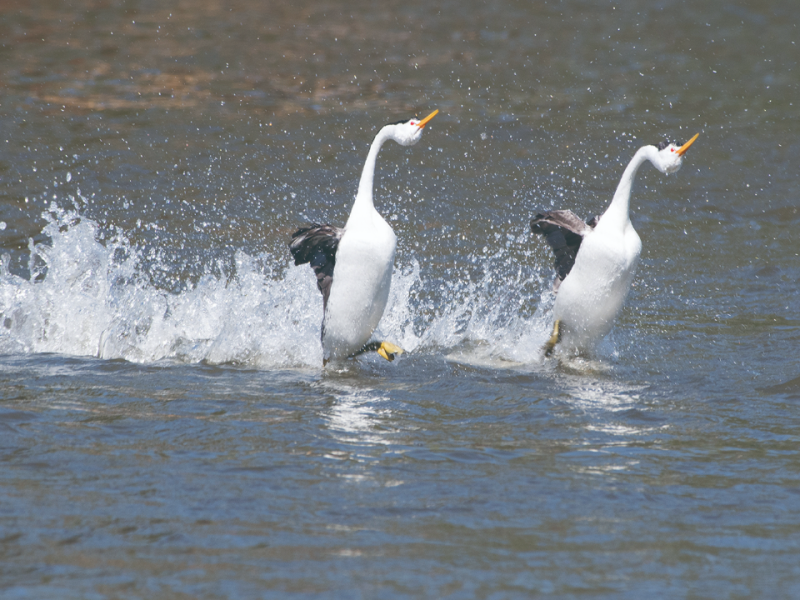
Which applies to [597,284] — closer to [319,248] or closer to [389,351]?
[389,351]

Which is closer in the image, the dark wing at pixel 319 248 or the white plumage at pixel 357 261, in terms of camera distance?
the white plumage at pixel 357 261

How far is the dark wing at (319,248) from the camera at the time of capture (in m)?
7.61

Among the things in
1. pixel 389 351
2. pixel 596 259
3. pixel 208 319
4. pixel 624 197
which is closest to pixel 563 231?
pixel 596 259

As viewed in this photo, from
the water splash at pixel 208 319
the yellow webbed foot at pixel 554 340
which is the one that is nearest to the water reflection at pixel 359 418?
the water splash at pixel 208 319

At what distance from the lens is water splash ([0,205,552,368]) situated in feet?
27.0

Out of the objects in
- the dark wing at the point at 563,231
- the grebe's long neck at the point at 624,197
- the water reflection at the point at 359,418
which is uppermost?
the grebe's long neck at the point at 624,197

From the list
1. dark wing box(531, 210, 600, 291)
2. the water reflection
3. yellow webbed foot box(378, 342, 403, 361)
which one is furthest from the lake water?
dark wing box(531, 210, 600, 291)

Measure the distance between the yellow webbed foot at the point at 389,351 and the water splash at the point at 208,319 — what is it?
648mm

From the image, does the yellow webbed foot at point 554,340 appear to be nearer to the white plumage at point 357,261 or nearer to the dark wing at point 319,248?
the white plumage at point 357,261

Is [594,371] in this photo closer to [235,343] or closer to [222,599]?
[235,343]

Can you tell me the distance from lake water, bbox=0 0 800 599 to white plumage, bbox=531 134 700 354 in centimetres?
33

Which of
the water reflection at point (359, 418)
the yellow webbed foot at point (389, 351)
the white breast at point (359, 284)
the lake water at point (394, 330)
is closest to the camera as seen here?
the lake water at point (394, 330)

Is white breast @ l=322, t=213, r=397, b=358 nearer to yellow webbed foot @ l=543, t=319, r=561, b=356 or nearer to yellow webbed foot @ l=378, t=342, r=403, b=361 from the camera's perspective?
yellow webbed foot @ l=378, t=342, r=403, b=361

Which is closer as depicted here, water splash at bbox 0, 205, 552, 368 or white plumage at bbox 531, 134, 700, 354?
white plumage at bbox 531, 134, 700, 354
